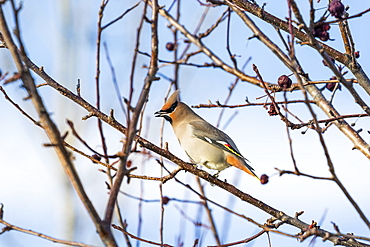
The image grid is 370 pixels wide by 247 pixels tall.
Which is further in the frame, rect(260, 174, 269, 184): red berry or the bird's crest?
the bird's crest

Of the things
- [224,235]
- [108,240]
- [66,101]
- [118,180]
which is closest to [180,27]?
[118,180]

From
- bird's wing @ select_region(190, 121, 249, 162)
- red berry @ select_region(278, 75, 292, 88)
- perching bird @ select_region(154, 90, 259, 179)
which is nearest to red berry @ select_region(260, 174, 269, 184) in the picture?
red berry @ select_region(278, 75, 292, 88)

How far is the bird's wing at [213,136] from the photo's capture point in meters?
4.08

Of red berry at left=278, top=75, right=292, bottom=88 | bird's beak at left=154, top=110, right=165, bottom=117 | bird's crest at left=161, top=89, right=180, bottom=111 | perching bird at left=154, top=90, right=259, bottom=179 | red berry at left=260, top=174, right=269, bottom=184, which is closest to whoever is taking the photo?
red berry at left=260, top=174, right=269, bottom=184

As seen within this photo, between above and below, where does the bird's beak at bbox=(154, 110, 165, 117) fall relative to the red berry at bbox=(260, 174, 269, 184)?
above

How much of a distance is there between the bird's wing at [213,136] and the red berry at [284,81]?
1.60 meters

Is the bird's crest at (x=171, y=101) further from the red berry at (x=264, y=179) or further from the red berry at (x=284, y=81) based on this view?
the red berry at (x=264, y=179)

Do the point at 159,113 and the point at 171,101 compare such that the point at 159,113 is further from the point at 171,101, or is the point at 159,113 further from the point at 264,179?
the point at 264,179

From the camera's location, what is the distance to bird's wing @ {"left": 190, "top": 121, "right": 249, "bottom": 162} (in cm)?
408

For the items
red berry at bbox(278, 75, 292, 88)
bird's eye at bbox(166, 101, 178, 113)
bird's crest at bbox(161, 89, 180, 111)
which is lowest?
red berry at bbox(278, 75, 292, 88)

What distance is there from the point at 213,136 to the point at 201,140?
15 centimetres

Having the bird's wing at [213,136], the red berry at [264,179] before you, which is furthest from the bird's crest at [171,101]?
the red berry at [264,179]

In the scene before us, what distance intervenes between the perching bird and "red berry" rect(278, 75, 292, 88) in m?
1.31

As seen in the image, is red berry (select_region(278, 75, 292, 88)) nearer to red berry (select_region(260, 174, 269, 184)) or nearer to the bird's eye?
red berry (select_region(260, 174, 269, 184))
